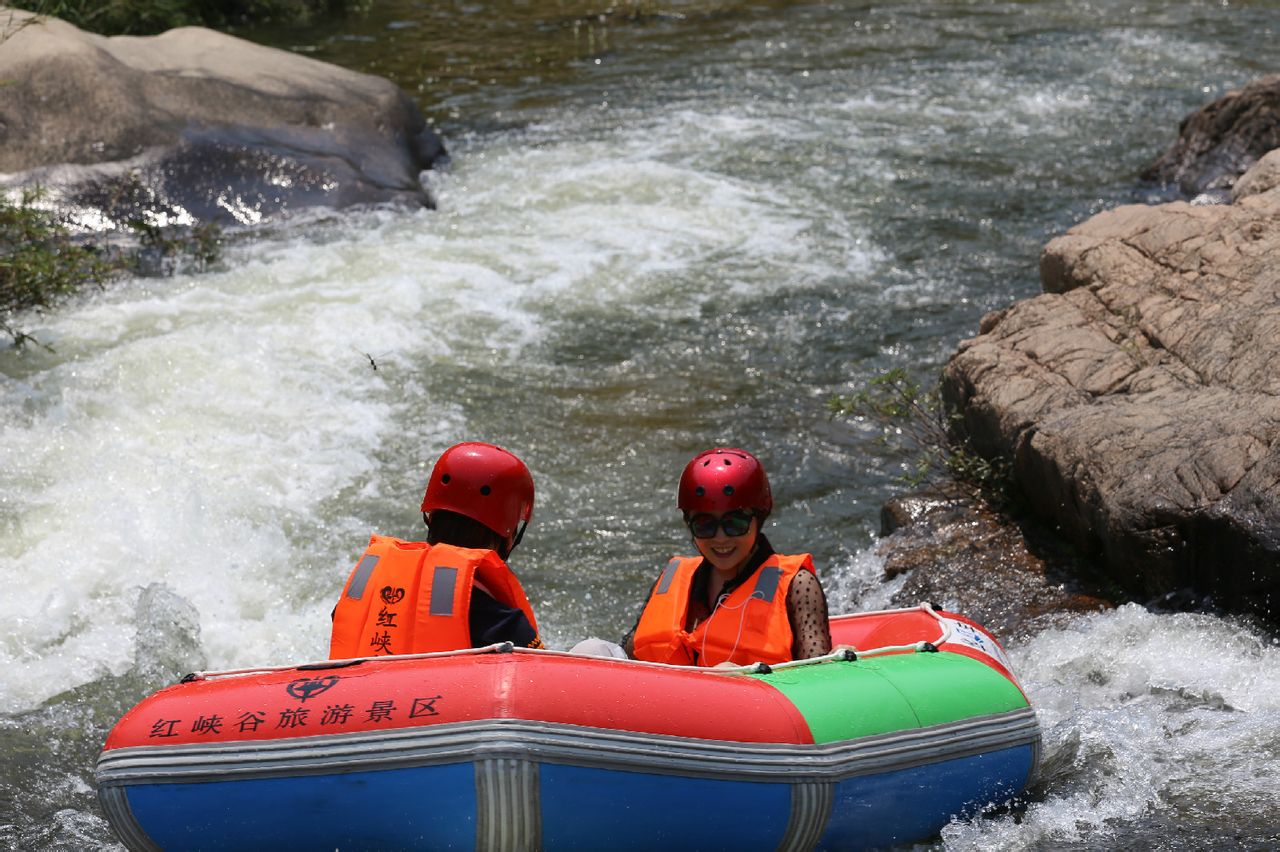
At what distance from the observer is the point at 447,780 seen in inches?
146

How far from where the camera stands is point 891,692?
4.25 meters

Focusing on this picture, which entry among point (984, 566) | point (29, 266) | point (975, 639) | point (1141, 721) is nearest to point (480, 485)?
point (975, 639)

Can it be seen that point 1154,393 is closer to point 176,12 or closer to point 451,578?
point 451,578

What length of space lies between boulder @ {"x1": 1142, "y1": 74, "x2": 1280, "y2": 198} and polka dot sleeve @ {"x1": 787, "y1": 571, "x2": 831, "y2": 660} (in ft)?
25.4

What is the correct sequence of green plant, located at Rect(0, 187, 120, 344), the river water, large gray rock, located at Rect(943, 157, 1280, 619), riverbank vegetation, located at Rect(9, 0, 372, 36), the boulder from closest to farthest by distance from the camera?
1. the river water
2. large gray rock, located at Rect(943, 157, 1280, 619)
3. green plant, located at Rect(0, 187, 120, 344)
4. the boulder
5. riverbank vegetation, located at Rect(9, 0, 372, 36)

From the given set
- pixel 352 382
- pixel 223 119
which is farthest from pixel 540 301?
pixel 223 119

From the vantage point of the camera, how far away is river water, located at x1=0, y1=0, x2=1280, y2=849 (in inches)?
205

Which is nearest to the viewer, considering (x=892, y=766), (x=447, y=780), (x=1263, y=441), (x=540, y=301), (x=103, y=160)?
(x=447, y=780)

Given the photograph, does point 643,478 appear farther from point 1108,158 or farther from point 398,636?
point 1108,158

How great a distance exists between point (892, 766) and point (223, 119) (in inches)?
339

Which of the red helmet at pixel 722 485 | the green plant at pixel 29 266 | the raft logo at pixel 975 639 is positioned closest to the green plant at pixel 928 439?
the raft logo at pixel 975 639

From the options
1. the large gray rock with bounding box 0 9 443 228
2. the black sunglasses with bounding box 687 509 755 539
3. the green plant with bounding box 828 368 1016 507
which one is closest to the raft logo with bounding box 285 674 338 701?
the black sunglasses with bounding box 687 509 755 539

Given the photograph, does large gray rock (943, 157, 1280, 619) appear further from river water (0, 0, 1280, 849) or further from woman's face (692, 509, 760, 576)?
woman's face (692, 509, 760, 576)

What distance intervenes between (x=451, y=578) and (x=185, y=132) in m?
7.71
